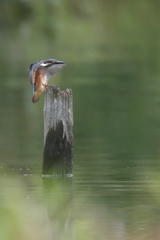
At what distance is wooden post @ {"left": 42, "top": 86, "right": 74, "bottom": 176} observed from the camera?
24.1 ft

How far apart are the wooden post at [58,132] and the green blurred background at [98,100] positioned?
0.20m

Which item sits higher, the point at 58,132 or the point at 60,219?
the point at 58,132

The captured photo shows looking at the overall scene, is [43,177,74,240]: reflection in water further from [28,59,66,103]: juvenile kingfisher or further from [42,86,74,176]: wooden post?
[28,59,66,103]: juvenile kingfisher

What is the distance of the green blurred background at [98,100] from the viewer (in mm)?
6386

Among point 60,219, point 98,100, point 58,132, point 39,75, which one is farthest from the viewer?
point 98,100

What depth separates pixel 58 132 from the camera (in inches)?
294

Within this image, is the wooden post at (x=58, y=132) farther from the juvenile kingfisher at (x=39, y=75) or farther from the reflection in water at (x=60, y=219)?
the reflection in water at (x=60, y=219)

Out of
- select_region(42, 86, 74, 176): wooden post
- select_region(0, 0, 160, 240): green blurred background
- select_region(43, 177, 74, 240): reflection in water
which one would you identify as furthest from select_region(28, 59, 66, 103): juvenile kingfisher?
select_region(43, 177, 74, 240): reflection in water

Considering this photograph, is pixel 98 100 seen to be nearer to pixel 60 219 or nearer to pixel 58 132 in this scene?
pixel 58 132

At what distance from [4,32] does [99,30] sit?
498cm

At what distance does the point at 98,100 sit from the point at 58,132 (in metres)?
7.70

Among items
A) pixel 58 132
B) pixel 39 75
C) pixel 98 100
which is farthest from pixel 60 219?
pixel 98 100

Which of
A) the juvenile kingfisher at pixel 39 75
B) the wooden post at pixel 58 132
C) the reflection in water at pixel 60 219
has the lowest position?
the reflection in water at pixel 60 219

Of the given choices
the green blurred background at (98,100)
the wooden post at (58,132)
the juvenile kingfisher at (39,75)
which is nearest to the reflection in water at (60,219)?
the green blurred background at (98,100)
